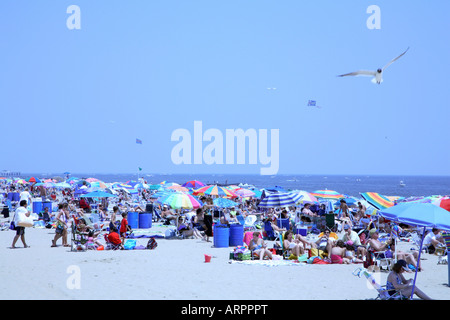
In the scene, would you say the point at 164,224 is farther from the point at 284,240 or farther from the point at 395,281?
the point at 395,281

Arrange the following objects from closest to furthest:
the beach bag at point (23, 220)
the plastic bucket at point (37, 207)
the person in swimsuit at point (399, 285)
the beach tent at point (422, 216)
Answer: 1. the beach tent at point (422, 216)
2. the person in swimsuit at point (399, 285)
3. the beach bag at point (23, 220)
4. the plastic bucket at point (37, 207)

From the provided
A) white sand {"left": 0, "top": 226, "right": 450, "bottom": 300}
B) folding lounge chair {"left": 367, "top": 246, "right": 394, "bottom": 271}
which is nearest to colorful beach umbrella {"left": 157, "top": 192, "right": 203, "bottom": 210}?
white sand {"left": 0, "top": 226, "right": 450, "bottom": 300}

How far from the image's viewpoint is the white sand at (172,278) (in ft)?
22.4

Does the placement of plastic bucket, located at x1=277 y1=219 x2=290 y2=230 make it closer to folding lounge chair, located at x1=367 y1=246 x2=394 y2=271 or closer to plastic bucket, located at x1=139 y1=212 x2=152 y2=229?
plastic bucket, located at x1=139 y1=212 x2=152 y2=229

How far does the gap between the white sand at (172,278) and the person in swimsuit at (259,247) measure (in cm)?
60

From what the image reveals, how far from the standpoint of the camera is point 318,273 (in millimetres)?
8609

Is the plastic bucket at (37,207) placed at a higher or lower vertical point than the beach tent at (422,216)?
lower

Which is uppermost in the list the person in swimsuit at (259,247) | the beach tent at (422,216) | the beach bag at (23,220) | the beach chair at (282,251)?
the beach tent at (422,216)

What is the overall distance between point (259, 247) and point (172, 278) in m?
2.61

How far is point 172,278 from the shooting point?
803 cm

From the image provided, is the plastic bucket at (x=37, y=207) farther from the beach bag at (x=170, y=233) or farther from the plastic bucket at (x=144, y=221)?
the beach bag at (x=170, y=233)

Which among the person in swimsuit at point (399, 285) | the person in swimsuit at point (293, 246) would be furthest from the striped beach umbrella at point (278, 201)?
the person in swimsuit at point (399, 285)
